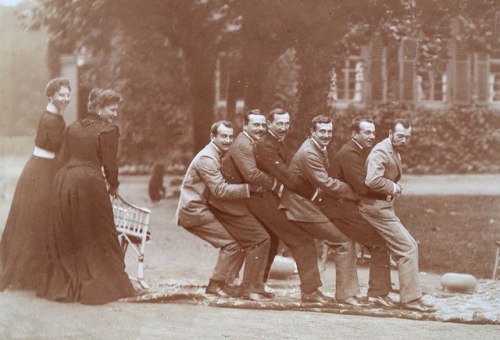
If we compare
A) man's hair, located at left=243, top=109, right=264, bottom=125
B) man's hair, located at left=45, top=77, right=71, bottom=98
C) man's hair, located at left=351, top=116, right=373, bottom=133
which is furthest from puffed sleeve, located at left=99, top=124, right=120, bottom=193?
man's hair, located at left=351, top=116, right=373, bottom=133

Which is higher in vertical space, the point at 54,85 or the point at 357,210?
the point at 54,85

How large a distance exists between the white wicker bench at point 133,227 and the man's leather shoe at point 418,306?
1763 mm

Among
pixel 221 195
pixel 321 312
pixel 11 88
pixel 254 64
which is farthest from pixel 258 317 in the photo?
pixel 11 88

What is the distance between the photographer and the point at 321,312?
6172mm

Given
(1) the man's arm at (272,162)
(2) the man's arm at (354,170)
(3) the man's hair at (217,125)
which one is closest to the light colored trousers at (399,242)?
(2) the man's arm at (354,170)

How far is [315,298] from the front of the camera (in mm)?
6316

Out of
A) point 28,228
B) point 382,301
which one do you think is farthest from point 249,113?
point 28,228

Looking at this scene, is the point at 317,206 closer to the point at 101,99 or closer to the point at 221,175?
the point at 221,175

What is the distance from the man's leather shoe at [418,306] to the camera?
6227 millimetres

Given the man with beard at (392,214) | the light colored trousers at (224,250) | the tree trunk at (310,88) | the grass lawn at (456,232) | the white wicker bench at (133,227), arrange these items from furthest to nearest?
the grass lawn at (456,232)
the tree trunk at (310,88)
the white wicker bench at (133,227)
the light colored trousers at (224,250)
the man with beard at (392,214)

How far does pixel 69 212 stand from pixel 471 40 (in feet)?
10.6

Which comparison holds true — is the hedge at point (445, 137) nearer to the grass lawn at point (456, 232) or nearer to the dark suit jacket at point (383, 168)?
the dark suit jacket at point (383, 168)

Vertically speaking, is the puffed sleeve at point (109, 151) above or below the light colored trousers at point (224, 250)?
above

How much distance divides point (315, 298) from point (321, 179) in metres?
0.80
